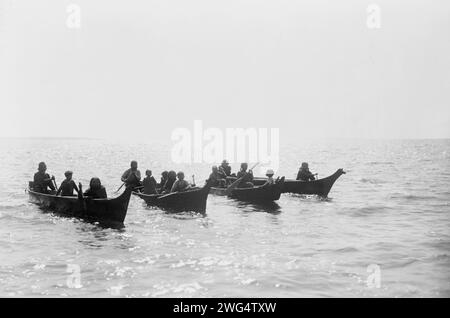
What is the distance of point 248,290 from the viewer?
32.4 feet

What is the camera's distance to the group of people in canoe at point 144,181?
Result: 656 inches

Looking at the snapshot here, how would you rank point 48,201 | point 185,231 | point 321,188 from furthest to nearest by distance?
point 321,188
point 48,201
point 185,231

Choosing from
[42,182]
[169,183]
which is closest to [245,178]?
[169,183]

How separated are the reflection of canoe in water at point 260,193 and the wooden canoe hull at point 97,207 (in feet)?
24.0

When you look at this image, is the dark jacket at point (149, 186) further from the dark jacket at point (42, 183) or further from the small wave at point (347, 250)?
the small wave at point (347, 250)

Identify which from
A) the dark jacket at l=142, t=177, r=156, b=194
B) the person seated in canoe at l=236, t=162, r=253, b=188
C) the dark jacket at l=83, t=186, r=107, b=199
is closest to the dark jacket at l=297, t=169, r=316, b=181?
the person seated in canoe at l=236, t=162, r=253, b=188

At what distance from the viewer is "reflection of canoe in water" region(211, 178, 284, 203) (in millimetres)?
21422

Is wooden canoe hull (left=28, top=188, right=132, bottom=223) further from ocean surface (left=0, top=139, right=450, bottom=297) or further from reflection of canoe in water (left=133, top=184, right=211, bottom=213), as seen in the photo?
reflection of canoe in water (left=133, top=184, right=211, bottom=213)

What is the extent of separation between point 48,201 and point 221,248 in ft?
28.5

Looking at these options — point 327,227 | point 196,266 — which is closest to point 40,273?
point 196,266

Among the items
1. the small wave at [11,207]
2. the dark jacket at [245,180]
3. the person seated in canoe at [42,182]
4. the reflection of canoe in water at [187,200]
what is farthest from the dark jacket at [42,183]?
the dark jacket at [245,180]
